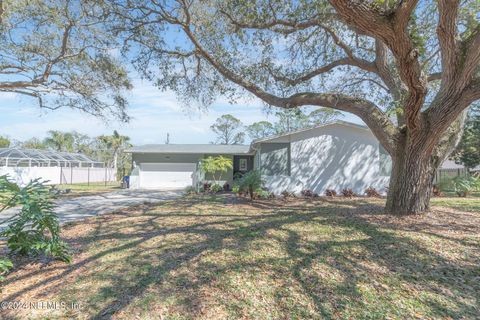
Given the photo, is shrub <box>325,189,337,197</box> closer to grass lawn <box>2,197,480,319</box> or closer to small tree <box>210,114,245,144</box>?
grass lawn <box>2,197,480,319</box>

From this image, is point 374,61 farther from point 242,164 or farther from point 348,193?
point 242,164

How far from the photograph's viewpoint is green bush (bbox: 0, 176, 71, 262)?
3.83 meters

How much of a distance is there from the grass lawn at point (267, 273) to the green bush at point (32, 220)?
324 mm

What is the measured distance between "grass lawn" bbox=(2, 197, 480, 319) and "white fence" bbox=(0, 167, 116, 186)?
13.8 metres

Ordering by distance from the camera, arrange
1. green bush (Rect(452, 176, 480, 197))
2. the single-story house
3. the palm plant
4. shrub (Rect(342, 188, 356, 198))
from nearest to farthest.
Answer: green bush (Rect(452, 176, 480, 197)) → shrub (Rect(342, 188, 356, 198)) → the single-story house → the palm plant

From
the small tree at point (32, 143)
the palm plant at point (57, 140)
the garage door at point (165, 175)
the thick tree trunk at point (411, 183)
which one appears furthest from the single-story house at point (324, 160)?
the small tree at point (32, 143)

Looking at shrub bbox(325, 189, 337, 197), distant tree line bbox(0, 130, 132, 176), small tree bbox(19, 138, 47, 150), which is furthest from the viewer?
small tree bbox(19, 138, 47, 150)

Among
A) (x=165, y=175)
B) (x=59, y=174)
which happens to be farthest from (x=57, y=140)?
(x=165, y=175)

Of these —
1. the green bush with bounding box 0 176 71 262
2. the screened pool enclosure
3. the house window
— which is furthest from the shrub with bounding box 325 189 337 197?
the screened pool enclosure

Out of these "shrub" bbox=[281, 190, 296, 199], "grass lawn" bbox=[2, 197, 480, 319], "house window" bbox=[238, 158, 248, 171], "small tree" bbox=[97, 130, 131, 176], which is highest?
"small tree" bbox=[97, 130, 131, 176]

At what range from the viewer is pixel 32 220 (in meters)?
4.09

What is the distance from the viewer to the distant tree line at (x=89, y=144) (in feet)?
106

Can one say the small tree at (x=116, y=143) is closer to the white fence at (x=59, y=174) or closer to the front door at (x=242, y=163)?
the white fence at (x=59, y=174)

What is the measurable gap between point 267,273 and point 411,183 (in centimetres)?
485
